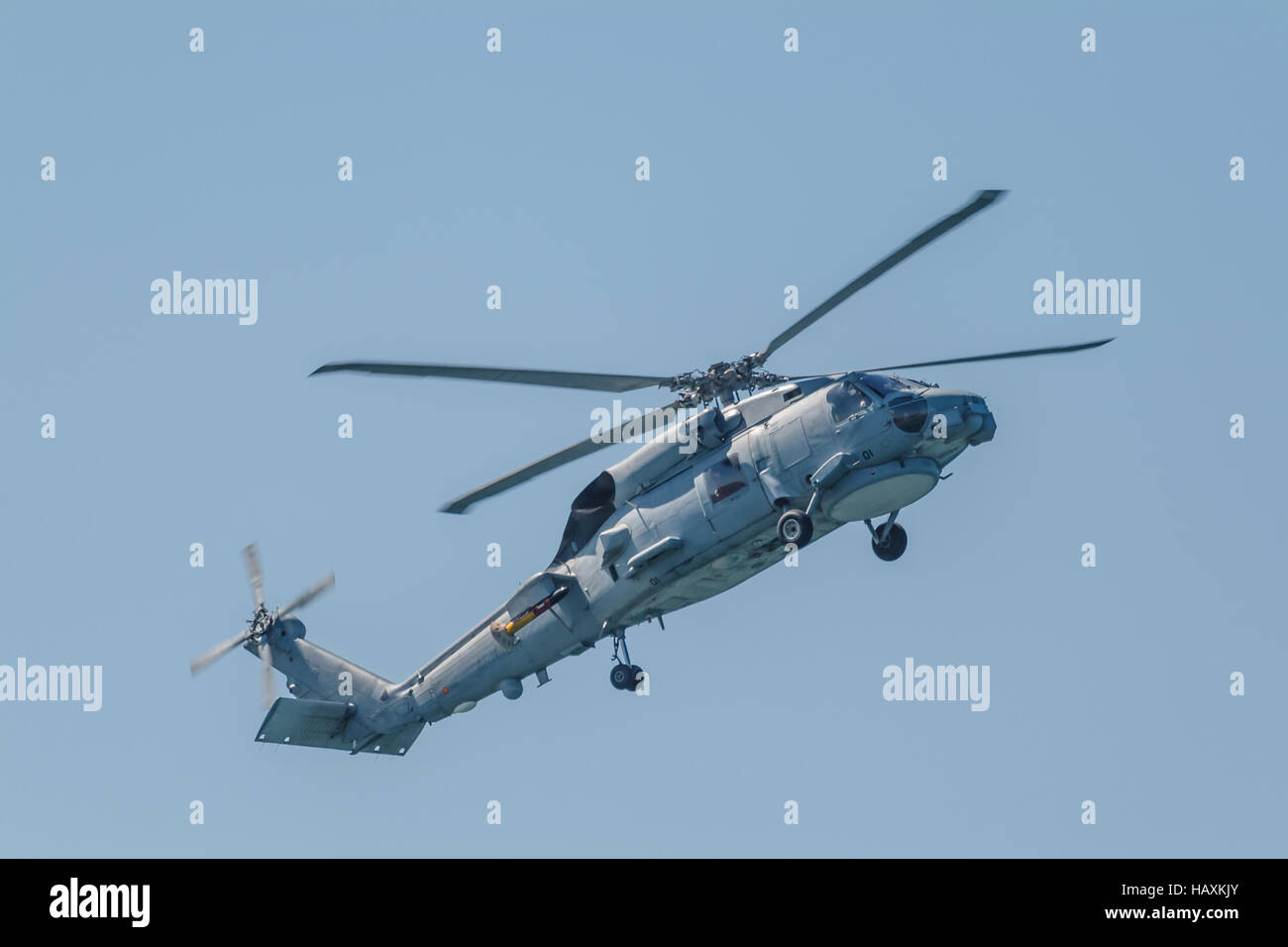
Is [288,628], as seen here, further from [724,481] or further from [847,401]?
[847,401]

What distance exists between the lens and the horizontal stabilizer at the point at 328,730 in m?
37.3

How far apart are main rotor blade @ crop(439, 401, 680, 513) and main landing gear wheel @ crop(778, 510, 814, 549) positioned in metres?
3.48

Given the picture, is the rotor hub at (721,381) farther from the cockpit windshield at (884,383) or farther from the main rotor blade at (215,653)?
the main rotor blade at (215,653)

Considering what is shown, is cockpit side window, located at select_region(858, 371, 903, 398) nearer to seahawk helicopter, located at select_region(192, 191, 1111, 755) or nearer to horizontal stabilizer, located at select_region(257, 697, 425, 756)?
seahawk helicopter, located at select_region(192, 191, 1111, 755)

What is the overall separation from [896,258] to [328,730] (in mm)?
16219

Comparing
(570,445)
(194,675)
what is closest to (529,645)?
(570,445)

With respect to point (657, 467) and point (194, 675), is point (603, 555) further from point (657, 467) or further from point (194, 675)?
point (194, 675)

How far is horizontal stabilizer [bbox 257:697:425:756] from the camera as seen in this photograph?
37344 mm

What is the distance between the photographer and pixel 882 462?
1280 inches

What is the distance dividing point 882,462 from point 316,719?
44.3ft

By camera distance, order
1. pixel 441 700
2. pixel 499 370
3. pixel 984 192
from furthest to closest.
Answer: pixel 441 700 → pixel 499 370 → pixel 984 192

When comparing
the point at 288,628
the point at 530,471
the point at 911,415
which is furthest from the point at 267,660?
the point at 911,415

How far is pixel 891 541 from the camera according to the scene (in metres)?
33.7

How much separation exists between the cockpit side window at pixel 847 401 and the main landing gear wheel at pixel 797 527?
1.84 meters
